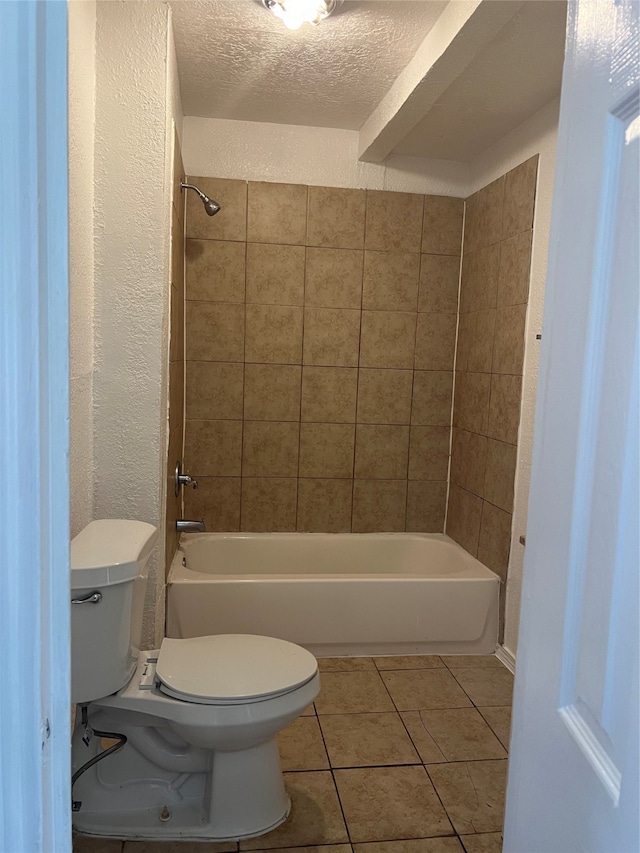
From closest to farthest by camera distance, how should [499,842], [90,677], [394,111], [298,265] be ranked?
[90,677]
[499,842]
[394,111]
[298,265]

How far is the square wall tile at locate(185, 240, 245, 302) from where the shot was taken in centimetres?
335

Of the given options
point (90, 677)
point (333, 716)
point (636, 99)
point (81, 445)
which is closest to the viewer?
point (636, 99)

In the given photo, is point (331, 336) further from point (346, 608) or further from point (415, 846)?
point (415, 846)

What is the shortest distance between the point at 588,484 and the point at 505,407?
2.44 m

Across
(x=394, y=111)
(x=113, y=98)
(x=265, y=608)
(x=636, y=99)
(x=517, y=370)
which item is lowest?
(x=265, y=608)

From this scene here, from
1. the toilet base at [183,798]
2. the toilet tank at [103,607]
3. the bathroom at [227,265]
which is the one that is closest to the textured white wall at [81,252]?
the bathroom at [227,265]

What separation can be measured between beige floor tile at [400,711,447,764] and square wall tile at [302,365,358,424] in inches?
61.8

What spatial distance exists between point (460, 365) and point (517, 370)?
671 mm

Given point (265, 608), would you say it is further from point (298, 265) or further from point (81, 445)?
point (298, 265)

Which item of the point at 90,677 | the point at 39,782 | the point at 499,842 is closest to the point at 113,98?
the point at 90,677

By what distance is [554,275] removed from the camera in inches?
29.8

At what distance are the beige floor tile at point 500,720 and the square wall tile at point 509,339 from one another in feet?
4.53

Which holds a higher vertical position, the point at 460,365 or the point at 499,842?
the point at 460,365

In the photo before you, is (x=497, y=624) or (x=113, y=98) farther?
(x=497, y=624)
